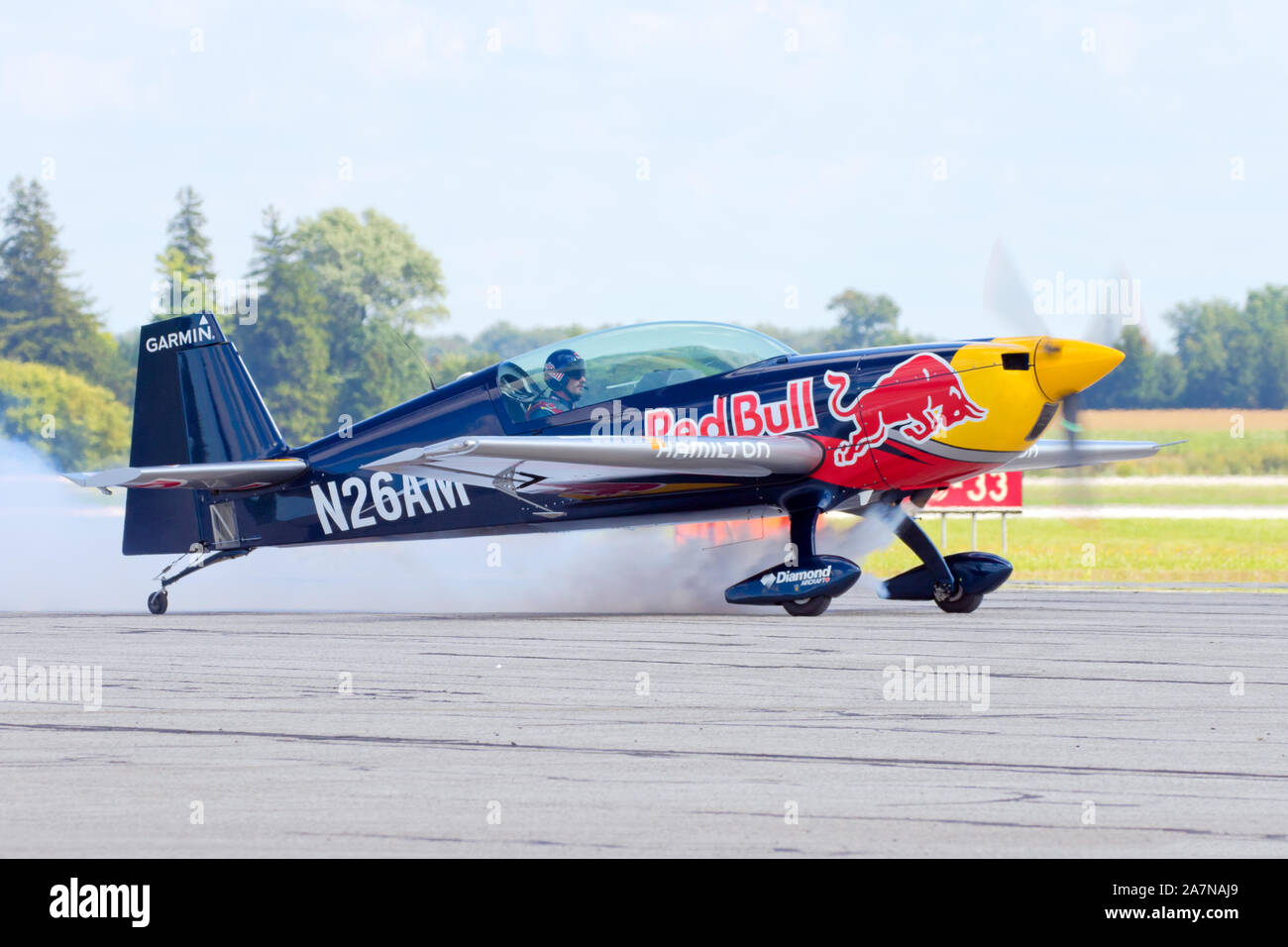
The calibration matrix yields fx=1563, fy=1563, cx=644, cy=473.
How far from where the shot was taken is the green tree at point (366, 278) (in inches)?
3708

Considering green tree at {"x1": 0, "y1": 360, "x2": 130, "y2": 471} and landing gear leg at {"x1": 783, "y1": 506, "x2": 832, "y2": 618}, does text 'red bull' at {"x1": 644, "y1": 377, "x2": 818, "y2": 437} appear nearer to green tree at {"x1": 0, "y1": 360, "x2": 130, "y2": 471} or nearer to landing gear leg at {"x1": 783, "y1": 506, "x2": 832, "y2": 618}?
landing gear leg at {"x1": 783, "y1": 506, "x2": 832, "y2": 618}

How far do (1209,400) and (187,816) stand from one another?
72.7 meters

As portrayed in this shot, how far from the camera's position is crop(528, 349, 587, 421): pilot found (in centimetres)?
1556

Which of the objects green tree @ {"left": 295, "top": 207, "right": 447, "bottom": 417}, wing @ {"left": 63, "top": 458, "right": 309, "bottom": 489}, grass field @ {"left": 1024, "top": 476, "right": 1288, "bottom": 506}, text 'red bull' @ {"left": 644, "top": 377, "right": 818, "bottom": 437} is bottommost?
grass field @ {"left": 1024, "top": 476, "right": 1288, "bottom": 506}

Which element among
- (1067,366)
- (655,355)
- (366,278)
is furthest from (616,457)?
(366,278)

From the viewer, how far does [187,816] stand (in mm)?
6008

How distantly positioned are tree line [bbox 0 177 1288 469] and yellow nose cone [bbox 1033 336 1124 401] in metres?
57.2

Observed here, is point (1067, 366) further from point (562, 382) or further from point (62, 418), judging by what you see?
point (62, 418)

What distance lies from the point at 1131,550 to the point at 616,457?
18193mm

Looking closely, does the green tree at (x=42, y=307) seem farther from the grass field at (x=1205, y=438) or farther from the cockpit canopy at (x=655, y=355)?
the cockpit canopy at (x=655, y=355)

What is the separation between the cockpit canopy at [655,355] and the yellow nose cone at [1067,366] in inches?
99.2

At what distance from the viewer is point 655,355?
15.4m

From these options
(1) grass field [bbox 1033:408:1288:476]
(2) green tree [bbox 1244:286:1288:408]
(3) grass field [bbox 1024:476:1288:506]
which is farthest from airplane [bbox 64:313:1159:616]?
(2) green tree [bbox 1244:286:1288:408]

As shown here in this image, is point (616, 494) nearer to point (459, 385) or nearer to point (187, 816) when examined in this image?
point (459, 385)
